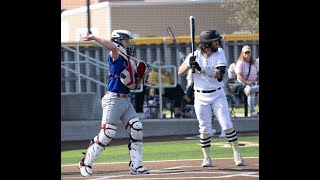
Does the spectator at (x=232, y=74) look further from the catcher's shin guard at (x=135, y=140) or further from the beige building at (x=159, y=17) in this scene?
the catcher's shin guard at (x=135, y=140)

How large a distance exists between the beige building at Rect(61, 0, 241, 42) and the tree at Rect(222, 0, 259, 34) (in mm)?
241

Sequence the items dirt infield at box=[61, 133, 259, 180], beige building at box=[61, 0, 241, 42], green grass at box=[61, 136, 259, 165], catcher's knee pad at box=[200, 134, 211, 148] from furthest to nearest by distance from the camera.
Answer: beige building at box=[61, 0, 241, 42] < green grass at box=[61, 136, 259, 165] < catcher's knee pad at box=[200, 134, 211, 148] < dirt infield at box=[61, 133, 259, 180]

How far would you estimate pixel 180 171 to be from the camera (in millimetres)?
12250

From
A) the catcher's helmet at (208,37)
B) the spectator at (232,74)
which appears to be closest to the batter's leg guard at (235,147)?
the catcher's helmet at (208,37)

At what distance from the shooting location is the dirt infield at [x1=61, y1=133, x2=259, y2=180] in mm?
11539

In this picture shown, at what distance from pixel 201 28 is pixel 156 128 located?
138 inches

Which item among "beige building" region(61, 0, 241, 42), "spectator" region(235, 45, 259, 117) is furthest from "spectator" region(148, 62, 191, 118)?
"beige building" region(61, 0, 241, 42)

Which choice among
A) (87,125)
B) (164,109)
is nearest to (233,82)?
(164,109)

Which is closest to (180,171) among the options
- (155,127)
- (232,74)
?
(155,127)

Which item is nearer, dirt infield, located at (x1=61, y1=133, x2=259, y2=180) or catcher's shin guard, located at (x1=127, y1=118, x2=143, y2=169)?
dirt infield, located at (x1=61, y1=133, x2=259, y2=180)

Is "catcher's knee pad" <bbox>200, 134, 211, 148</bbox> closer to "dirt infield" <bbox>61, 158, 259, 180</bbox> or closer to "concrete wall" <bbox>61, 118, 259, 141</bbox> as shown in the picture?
"dirt infield" <bbox>61, 158, 259, 180</bbox>

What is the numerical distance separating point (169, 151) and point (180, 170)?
3.42m

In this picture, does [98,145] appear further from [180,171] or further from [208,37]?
[208,37]

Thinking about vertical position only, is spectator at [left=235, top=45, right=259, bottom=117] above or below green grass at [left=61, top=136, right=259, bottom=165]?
above
